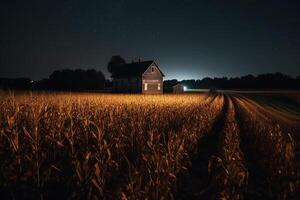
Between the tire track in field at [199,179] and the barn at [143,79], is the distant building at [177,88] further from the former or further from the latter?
the tire track in field at [199,179]

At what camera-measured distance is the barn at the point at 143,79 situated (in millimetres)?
59281

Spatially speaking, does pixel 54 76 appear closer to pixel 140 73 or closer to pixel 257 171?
pixel 140 73

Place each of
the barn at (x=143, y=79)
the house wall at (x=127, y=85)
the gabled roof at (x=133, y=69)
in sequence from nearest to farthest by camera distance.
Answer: the barn at (x=143, y=79), the house wall at (x=127, y=85), the gabled roof at (x=133, y=69)

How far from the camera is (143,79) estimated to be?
59094 mm

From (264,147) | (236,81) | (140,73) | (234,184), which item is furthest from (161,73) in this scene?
(236,81)

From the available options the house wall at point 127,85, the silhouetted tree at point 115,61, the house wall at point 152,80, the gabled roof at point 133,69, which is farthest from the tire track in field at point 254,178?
the silhouetted tree at point 115,61

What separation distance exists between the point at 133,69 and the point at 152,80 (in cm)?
634

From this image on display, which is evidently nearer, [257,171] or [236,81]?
[257,171]

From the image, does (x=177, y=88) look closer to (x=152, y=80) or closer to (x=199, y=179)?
(x=152, y=80)

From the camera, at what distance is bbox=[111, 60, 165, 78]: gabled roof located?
60.8m

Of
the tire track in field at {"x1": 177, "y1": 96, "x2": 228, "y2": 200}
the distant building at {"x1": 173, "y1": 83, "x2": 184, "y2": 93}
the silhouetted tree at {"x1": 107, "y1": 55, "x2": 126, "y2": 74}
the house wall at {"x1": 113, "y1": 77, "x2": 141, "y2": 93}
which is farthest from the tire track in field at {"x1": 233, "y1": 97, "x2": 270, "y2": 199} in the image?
the silhouetted tree at {"x1": 107, "y1": 55, "x2": 126, "y2": 74}

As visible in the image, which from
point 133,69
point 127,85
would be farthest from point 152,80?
point 127,85

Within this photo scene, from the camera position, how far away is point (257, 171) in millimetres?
7441

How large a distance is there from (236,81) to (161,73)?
395 ft
